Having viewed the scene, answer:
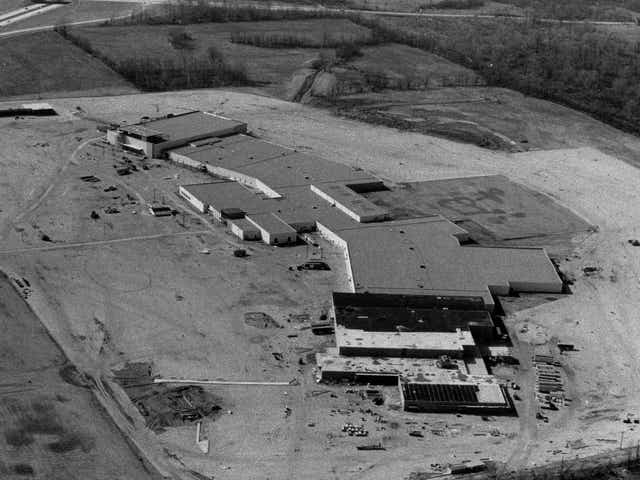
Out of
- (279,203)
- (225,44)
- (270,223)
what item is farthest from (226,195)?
(225,44)

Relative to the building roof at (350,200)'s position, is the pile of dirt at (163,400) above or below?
below

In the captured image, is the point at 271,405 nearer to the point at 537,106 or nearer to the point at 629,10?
the point at 537,106

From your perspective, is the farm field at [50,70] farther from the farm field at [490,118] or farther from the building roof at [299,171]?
the building roof at [299,171]


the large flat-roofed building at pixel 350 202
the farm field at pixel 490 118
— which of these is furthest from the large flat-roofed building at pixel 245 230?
the farm field at pixel 490 118

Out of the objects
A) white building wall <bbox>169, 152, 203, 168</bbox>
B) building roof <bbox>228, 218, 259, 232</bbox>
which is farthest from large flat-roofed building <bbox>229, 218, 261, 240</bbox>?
white building wall <bbox>169, 152, 203, 168</bbox>

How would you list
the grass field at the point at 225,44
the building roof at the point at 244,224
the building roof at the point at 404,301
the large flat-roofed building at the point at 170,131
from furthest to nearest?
the grass field at the point at 225,44, the large flat-roofed building at the point at 170,131, the building roof at the point at 244,224, the building roof at the point at 404,301

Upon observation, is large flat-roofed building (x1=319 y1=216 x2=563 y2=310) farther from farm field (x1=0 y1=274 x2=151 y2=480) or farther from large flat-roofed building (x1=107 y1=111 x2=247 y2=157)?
large flat-roofed building (x1=107 y1=111 x2=247 y2=157)
